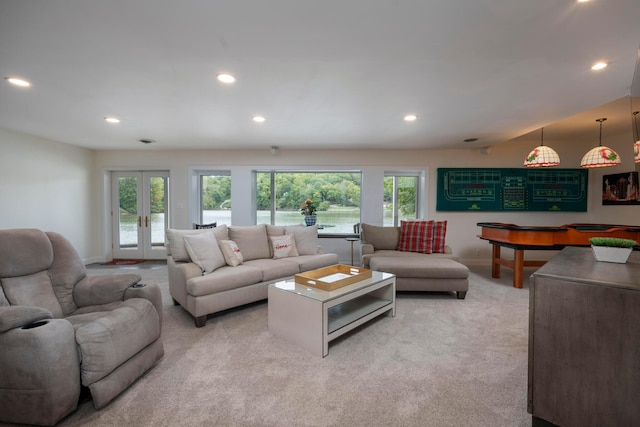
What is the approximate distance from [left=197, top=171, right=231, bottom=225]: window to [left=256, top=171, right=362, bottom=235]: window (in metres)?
0.63

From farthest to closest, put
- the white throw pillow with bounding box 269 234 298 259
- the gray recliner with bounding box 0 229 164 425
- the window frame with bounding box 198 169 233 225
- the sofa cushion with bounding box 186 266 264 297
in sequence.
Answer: the window frame with bounding box 198 169 233 225
the white throw pillow with bounding box 269 234 298 259
the sofa cushion with bounding box 186 266 264 297
the gray recliner with bounding box 0 229 164 425

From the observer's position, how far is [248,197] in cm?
548

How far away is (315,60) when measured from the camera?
201 centimetres

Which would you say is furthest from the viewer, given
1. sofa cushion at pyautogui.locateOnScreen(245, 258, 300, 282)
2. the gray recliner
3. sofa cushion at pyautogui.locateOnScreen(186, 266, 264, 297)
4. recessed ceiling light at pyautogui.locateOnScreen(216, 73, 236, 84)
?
sofa cushion at pyautogui.locateOnScreen(245, 258, 300, 282)

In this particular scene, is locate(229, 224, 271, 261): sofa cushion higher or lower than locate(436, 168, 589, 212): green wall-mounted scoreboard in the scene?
lower

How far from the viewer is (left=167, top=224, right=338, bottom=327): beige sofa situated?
271 centimetres

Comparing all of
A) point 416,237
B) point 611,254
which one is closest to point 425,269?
point 416,237

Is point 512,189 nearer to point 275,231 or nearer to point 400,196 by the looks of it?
point 400,196

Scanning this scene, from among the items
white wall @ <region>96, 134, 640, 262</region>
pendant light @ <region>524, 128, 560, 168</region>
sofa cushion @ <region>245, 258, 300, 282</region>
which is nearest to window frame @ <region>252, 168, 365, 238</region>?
white wall @ <region>96, 134, 640, 262</region>

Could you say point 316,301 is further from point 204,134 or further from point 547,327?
point 204,134

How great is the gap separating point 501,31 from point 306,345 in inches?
100

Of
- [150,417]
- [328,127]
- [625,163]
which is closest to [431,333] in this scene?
[150,417]

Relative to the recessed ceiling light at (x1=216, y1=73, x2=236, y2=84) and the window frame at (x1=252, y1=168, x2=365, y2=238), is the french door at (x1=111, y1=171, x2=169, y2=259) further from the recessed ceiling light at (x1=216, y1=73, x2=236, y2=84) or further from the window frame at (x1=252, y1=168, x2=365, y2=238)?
the recessed ceiling light at (x1=216, y1=73, x2=236, y2=84)

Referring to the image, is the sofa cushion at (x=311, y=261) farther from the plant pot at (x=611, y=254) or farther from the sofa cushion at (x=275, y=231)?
the plant pot at (x=611, y=254)
